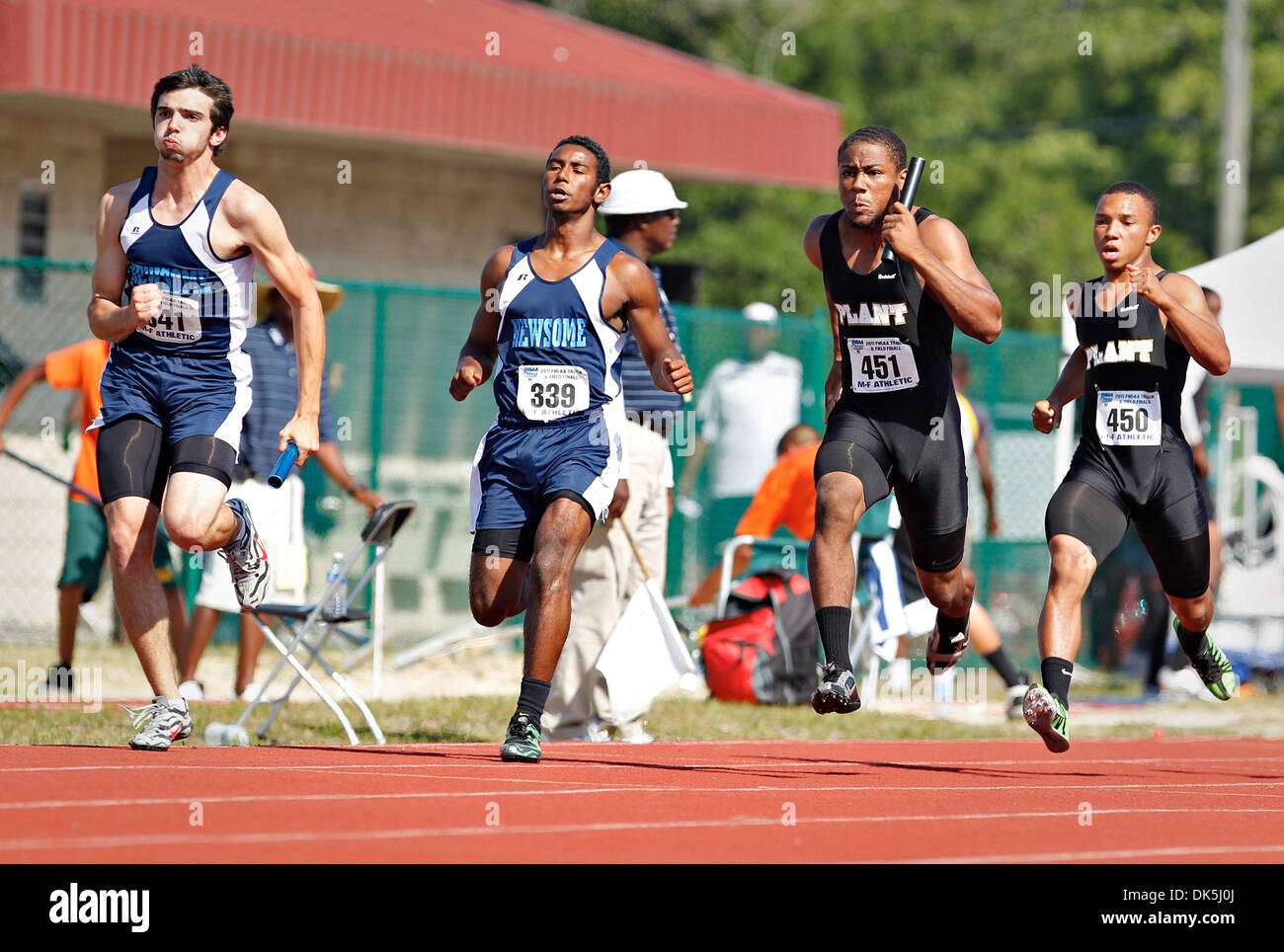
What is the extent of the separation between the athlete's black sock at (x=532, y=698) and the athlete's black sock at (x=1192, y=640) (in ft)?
8.98

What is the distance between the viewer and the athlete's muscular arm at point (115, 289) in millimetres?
7051

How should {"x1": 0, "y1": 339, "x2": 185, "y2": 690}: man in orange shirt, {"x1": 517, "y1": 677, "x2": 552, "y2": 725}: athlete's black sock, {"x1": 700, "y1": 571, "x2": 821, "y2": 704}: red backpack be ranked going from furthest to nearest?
{"x1": 700, "y1": 571, "x2": 821, "y2": 704}: red backpack < {"x1": 0, "y1": 339, "x2": 185, "y2": 690}: man in orange shirt < {"x1": 517, "y1": 677, "x2": 552, "y2": 725}: athlete's black sock

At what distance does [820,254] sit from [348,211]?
31.1ft

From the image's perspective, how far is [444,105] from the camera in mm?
15344

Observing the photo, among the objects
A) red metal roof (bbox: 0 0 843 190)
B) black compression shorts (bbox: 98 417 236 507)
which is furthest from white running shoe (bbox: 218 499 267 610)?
red metal roof (bbox: 0 0 843 190)

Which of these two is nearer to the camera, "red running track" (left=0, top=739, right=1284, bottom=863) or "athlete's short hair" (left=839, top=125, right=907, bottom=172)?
"red running track" (left=0, top=739, right=1284, bottom=863)

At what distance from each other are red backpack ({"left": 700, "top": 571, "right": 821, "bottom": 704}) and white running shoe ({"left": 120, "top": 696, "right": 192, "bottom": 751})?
4662mm

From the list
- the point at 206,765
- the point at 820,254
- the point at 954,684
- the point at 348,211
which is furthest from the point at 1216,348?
the point at 348,211

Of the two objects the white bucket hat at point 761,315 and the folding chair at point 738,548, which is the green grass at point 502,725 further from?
the white bucket hat at point 761,315

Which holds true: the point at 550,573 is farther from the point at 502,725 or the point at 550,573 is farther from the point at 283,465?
the point at 502,725

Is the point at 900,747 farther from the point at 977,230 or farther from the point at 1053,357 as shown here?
the point at 977,230

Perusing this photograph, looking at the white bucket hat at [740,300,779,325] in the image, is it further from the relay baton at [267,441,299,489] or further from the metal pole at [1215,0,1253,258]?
the metal pole at [1215,0,1253,258]

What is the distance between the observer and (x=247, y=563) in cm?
764

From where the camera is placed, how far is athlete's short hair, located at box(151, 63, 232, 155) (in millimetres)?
7324
